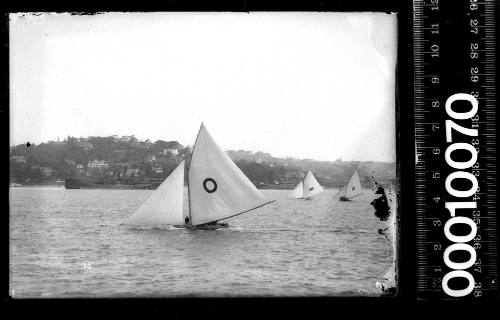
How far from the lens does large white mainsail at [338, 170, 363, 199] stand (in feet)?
14.6

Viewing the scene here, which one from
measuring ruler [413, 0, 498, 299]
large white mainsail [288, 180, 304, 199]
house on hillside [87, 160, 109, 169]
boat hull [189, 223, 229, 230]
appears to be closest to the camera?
measuring ruler [413, 0, 498, 299]

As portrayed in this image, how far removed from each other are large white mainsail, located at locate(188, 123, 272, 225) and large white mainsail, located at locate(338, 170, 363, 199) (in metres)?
0.60

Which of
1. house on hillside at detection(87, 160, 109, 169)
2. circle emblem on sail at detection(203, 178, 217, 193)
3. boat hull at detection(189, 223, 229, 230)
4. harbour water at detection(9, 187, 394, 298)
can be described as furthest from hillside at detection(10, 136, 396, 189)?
boat hull at detection(189, 223, 229, 230)

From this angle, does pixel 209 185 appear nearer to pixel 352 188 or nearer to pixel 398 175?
pixel 352 188

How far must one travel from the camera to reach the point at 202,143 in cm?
450

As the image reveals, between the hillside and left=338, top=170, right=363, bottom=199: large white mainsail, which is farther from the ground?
the hillside

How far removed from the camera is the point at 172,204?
4.75 metres

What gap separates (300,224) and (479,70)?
172 cm

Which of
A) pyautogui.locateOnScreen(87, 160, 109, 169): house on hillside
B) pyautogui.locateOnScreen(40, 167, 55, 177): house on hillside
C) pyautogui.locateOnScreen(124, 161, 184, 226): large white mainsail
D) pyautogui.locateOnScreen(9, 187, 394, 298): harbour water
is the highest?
pyautogui.locateOnScreen(87, 160, 109, 169): house on hillside

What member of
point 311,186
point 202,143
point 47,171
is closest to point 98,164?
point 47,171

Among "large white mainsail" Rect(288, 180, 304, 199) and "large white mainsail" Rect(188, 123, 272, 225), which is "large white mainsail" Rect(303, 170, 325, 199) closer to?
"large white mainsail" Rect(288, 180, 304, 199)

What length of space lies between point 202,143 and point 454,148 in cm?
183

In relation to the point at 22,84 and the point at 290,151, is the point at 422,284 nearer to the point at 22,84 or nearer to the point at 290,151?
the point at 290,151
